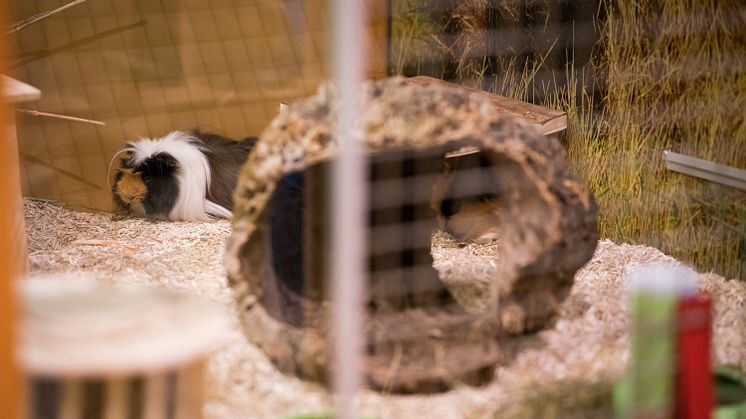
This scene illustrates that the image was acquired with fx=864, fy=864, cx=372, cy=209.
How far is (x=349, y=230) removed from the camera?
1149 mm

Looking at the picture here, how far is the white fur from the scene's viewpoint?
10.2 ft

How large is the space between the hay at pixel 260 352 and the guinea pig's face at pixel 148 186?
0.26ft

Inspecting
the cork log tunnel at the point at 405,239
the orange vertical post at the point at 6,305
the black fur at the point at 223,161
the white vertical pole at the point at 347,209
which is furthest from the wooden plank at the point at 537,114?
the orange vertical post at the point at 6,305

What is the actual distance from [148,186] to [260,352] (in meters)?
1.50

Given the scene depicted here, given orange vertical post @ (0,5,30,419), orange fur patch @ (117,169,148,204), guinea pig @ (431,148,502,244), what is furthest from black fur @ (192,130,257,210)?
orange vertical post @ (0,5,30,419)

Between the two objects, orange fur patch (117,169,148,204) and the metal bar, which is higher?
the metal bar

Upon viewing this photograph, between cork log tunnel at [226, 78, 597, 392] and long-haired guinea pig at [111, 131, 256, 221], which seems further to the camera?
long-haired guinea pig at [111, 131, 256, 221]

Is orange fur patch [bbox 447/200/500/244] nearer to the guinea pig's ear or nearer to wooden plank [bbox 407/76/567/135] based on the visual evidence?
wooden plank [bbox 407/76/567/135]

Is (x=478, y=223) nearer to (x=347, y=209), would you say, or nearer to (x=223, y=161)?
(x=223, y=161)

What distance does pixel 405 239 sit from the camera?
1965 mm

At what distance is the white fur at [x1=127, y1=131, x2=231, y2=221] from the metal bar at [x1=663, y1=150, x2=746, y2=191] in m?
1.61

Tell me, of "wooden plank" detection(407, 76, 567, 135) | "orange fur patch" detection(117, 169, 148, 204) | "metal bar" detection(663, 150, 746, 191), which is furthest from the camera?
"orange fur patch" detection(117, 169, 148, 204)

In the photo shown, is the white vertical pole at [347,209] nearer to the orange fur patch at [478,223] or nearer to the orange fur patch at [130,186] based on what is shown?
the orange fur patch at [478,223]

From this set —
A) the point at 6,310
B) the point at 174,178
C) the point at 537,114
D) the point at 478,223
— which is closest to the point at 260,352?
the point at 6,310
